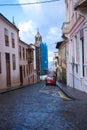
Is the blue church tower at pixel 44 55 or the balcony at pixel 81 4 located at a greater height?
the balcony at pixel 81 4

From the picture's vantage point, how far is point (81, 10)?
49.5 ft

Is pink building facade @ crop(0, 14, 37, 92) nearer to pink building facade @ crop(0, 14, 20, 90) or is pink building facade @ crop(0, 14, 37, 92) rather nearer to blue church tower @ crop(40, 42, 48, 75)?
pink building facade @ crop(0, 14, 20, 90)

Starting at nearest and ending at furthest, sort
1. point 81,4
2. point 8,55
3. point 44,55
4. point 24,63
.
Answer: point 81,4
point 8,55
point 24,63
point 44,55

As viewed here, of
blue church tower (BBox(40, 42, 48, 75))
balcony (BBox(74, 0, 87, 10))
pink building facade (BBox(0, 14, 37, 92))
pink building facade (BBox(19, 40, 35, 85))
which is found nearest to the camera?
balcony (BBox(74, 0, 87, 10))

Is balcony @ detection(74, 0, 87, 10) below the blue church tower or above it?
above

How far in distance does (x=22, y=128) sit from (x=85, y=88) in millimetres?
9628

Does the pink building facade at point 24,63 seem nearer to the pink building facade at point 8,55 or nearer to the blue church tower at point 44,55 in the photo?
the pink building facade at point 8,55

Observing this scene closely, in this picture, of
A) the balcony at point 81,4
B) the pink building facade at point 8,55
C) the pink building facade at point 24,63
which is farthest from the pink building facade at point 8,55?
the balcony at point 81,4

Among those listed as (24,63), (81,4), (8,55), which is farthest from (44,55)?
(81,4)

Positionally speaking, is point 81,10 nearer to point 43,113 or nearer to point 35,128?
point 43,113

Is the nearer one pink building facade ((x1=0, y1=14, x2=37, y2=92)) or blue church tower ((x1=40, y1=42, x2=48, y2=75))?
pink building facade ((x1=0, y1=14, x2=37, y2=92))

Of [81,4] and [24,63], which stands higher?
[81,4]

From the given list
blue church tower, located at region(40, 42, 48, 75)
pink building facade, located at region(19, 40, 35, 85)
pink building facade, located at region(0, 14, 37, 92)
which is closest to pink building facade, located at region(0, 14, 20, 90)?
pink building facade, located at region(0, 14, 37, 92)

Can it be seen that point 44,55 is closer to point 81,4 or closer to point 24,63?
point 24,63
